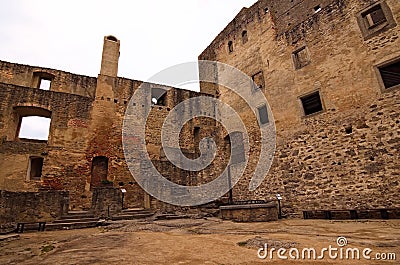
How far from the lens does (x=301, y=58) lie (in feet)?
34.2

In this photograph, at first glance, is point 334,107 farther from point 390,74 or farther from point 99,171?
point 99,171

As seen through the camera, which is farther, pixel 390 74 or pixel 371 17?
pixel 371 17

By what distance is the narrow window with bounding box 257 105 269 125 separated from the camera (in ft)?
37.3

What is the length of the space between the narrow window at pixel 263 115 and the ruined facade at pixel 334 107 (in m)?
0.29

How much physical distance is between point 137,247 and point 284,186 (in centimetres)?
795

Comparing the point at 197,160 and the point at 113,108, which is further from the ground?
the point at 113,108

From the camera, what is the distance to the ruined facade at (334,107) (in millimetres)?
7414

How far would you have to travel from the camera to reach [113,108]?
13344 millimetres

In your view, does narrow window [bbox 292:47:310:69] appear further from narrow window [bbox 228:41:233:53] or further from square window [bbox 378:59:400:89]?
narrow window [bbox 228:41:233:53]

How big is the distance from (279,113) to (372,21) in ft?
16.5

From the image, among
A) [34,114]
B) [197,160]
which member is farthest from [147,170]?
[34,114]

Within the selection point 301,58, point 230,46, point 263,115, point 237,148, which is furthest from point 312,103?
point 230,46

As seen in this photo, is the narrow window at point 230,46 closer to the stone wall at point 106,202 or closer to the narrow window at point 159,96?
the narrow window at point 159,96

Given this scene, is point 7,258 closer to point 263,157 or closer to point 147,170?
point 147,170
